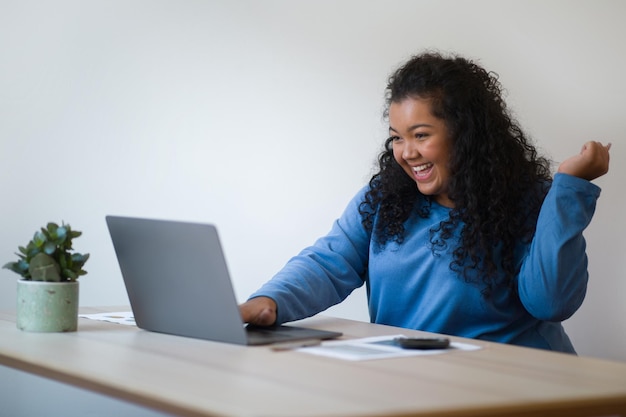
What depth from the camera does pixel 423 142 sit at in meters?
2.27

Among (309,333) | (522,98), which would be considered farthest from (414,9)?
(309,333)

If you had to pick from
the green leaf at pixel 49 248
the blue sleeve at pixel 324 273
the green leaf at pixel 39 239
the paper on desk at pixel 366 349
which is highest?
the green leaf at pixel 39 239

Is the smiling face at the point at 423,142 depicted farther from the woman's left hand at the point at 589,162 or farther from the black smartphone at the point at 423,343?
the black smartphone at the point at 423,343

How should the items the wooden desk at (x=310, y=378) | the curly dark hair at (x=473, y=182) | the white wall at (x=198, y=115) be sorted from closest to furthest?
the wooden desk at (x=310, y=378)
the curly dark hair at (x=473, y=182)
the white wall at (x=198, y=115)

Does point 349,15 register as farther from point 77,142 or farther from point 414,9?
point 77,142

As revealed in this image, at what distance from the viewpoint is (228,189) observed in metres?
3.10

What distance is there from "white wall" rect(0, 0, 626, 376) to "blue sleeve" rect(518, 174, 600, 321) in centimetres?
94

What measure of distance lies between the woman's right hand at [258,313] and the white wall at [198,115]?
1.06 metres

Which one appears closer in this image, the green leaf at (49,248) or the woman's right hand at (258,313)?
the green leaf at (49,248)

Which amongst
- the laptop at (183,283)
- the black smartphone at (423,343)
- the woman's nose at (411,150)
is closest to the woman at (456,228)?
the woman's nose at (411,150)

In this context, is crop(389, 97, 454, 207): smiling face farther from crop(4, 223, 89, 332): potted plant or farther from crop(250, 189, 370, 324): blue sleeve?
crop(4, 223, 89, 332): potted plant

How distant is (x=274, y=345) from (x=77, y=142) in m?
1.65

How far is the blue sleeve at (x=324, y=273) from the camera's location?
2020 mm

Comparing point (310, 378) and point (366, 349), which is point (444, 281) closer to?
point (366, 349)
